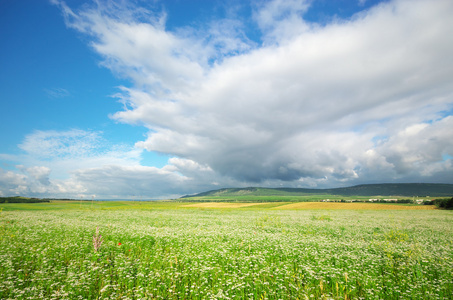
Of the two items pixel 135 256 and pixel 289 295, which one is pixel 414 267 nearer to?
pixel 289 295

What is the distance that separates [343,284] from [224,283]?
4.13 meters

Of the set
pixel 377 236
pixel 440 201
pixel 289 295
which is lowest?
pixel 440 201

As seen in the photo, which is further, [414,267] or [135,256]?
[135,256]

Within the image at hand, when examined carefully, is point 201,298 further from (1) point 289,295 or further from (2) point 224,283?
(1) point 289,295

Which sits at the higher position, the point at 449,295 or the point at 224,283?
the point at 224,283

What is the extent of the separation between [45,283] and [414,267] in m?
14.5

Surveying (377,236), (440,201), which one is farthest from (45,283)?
(440,201)

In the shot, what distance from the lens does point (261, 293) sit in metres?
6.50

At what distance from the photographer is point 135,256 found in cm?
1000

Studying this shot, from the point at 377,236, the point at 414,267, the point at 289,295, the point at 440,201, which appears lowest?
the point at 440,201

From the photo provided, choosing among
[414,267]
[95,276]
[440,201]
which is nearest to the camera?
[95,276]

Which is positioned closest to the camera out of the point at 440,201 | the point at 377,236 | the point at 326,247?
the point at 326,247

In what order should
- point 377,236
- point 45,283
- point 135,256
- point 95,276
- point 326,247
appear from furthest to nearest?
point 377,236, point 326,247, point 135,256, point 95,276, point 45,283

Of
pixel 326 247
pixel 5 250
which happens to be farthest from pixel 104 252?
pixel 326 247
